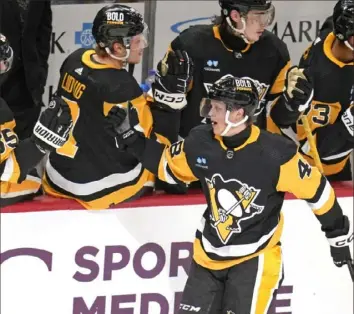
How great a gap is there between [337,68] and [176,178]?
806mm

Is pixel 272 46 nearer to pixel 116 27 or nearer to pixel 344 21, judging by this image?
pixel 344 21

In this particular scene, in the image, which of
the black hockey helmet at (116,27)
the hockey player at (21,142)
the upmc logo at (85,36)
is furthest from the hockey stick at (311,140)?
the upmc logo at (85,36)

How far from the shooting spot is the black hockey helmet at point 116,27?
425cm

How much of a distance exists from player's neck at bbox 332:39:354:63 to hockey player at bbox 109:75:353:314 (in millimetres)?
627

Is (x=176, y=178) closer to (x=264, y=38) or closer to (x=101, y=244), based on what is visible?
(x=101, y=244)

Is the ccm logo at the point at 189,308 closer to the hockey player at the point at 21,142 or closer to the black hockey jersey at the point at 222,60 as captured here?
the hockey player at the point at 21,142

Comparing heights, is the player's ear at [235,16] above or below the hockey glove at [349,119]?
above

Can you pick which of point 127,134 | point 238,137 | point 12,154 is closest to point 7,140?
point 12,154

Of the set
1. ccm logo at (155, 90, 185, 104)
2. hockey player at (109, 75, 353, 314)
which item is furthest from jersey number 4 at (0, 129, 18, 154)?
ccm logo at (155, 90, 185, 104)

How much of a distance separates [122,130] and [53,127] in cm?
22

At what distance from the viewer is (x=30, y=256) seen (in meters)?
4.30

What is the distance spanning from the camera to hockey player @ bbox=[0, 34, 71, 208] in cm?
402

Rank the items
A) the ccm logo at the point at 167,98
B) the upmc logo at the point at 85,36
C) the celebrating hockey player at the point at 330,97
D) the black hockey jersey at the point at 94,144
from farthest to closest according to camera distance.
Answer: the upmc logo at the point at 85,36 → the celebrating hockey player at the point at 330,97 → the ccm logo at the point at 167,98 → the black hockey jersey at the point at 94,144

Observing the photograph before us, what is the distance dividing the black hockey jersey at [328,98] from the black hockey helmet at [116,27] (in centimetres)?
66
